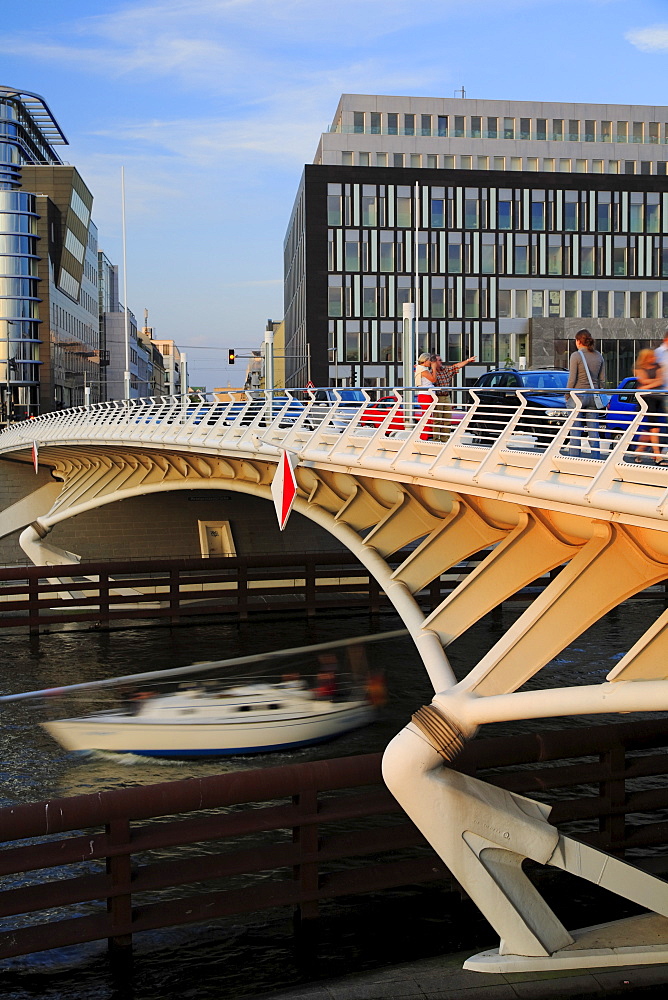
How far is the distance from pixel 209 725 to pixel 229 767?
0.81 m

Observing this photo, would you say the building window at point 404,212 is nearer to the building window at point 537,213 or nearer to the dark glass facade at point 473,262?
the dark glass facade at point 473,262

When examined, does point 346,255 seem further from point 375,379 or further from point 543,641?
point 543,641

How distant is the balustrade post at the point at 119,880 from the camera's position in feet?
27.1

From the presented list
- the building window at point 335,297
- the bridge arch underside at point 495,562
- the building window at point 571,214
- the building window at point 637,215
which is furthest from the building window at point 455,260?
the bridge arch underside at point 495,562

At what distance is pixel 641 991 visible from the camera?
314 inches

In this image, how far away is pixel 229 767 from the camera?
16.7 m

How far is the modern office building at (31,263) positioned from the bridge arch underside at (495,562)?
2709 inches

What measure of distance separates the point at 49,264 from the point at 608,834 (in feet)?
283

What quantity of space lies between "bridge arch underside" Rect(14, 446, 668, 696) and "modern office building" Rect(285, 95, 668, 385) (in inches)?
2215

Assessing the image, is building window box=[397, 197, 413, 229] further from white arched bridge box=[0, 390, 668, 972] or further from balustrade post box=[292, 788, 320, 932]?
balustrade post box=[292, 788, 320, 932]

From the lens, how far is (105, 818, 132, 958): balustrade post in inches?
325

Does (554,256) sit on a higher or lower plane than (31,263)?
lower

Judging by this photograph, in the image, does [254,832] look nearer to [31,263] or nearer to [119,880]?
[119,880]

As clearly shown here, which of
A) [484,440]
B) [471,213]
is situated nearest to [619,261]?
[471,213]
